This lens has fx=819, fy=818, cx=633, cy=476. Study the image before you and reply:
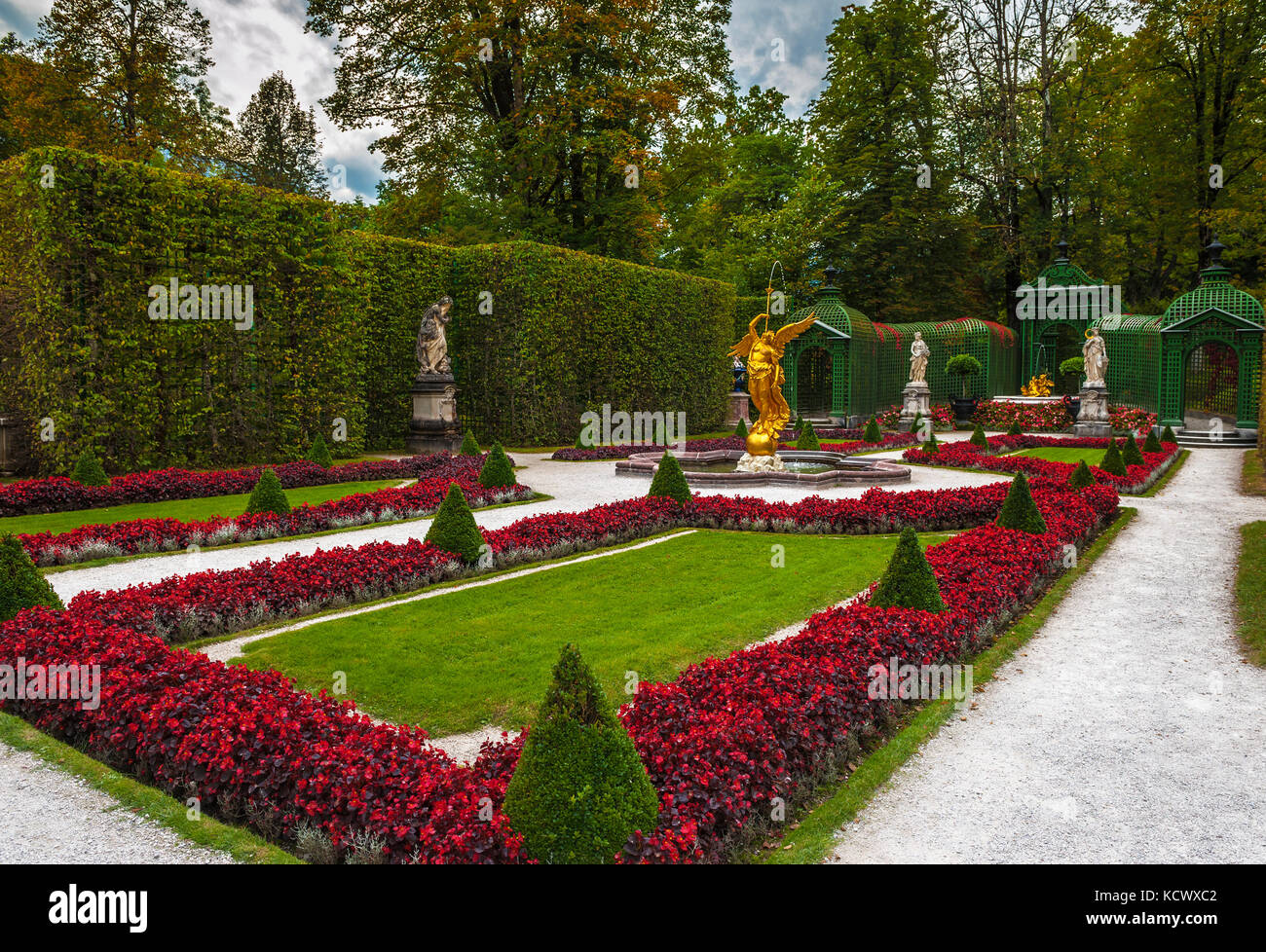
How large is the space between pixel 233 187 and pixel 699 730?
17987 millimetres

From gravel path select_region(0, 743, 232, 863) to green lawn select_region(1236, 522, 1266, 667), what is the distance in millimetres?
7534

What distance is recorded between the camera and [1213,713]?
18.1 ft

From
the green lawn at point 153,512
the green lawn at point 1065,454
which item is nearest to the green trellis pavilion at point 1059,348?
the green lawn at point 1065,454

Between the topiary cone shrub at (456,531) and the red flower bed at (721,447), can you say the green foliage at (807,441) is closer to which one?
the red flower bed at (721,447)

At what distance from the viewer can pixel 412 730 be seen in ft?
16.8

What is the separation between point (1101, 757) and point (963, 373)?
30010 millimetres

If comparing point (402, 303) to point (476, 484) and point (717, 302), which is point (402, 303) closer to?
point (476, 484)

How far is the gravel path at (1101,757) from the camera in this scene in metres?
3.87

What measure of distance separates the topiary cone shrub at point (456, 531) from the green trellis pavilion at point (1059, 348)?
23.2 m

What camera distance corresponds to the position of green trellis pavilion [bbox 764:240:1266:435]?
25.8 meters

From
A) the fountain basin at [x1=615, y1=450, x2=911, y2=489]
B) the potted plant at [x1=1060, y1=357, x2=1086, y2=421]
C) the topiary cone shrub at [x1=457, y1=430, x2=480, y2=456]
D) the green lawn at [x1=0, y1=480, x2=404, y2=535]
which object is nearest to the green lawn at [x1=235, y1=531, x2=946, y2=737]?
the fountain basin at [x1=615, y1=450, x2=911, y2=489]

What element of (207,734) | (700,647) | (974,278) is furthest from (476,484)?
(974,278)

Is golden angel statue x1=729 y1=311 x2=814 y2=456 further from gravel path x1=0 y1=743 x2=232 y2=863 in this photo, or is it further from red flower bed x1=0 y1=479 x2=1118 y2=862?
gravel path x1=0 y1=743 x2=232 y2=863

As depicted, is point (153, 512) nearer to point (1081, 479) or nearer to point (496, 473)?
point (496, 473)
